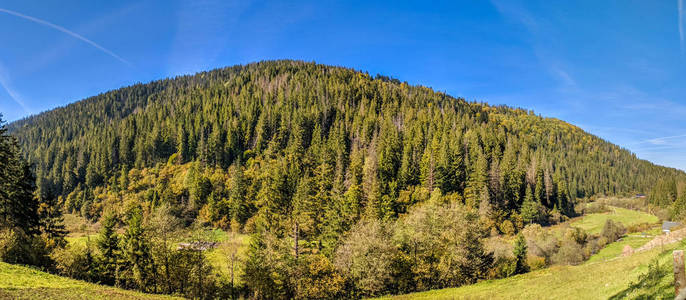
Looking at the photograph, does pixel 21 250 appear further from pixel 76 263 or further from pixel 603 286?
pixel 603 286

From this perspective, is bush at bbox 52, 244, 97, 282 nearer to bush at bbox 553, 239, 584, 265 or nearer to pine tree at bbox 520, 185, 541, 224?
bush at bbox 553, 239, 584, 265

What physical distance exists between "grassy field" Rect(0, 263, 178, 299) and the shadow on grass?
34231 millimetres

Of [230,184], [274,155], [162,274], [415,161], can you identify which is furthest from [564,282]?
[274,155]

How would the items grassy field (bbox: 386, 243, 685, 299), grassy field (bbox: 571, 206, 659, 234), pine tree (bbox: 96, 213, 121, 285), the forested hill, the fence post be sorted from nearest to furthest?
the fence post
grassy field (bbox: 386, 243, 685, 299)
pine tree (bbox: 96, 213, 121, 285)
the forested hill
grassy field (bbox: 571, 206, 659, 234)

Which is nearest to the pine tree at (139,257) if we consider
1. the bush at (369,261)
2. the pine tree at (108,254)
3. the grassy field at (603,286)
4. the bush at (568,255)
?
the pine tree at (108,254)

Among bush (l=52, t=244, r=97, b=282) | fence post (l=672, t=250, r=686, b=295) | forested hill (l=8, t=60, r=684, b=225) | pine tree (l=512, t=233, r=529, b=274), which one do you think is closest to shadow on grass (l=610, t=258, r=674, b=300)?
fence post (l=672, t=250, r=686, b=295)

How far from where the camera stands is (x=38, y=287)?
913 inches

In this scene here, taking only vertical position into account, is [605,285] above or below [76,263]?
above

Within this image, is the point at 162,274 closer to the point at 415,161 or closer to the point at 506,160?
the point at 415,161

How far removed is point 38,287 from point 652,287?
40048 mm

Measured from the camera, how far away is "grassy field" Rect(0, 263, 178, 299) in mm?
20750

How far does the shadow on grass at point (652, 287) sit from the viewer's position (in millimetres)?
12047

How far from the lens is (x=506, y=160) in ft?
315

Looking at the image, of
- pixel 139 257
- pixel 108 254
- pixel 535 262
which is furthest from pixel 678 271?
pixel 108 254
